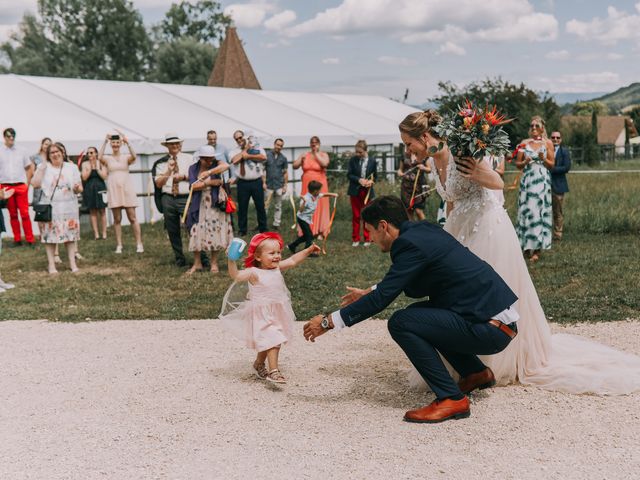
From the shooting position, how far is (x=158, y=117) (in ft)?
64.6

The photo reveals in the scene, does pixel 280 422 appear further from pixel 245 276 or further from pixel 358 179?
pixel 358 179

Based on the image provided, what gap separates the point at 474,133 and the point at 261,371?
8.14ft

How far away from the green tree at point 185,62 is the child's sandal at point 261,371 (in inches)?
1995

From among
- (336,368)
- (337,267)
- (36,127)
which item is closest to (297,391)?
(336,368)

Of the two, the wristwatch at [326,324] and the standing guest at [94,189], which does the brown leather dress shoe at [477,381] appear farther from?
the standing guest at [94,189]

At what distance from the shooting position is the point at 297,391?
5266 mm

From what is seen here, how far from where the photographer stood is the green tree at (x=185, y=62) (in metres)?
54.3

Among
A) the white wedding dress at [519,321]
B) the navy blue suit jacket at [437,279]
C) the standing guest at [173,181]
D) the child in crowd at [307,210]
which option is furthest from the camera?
the child in crowd at [307,210]

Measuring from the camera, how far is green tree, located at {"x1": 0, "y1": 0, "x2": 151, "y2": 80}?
56.4 m

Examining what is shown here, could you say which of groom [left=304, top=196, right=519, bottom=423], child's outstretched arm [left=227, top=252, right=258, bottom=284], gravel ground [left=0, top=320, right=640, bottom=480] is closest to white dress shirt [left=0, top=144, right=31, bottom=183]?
gravel ground [left=0, top=320, right=640, bottom=480]

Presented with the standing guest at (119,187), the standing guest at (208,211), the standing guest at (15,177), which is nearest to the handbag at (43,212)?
the standing guest at (208,211)

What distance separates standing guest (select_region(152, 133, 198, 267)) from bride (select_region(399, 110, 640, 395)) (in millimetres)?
6095

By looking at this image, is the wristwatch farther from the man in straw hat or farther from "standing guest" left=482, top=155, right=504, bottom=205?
the man in straw hat

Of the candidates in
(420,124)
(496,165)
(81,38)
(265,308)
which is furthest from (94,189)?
(81,38)
